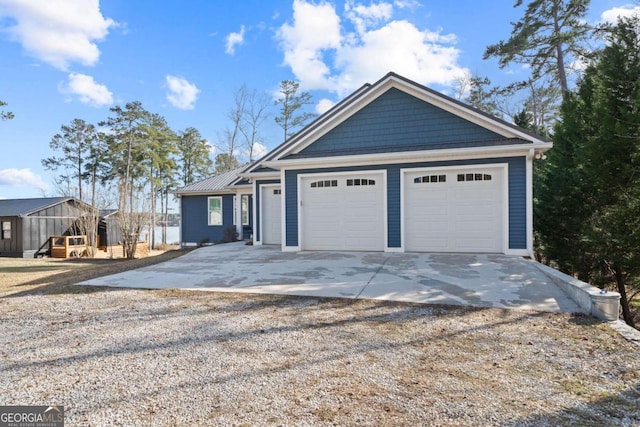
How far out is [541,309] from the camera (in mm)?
4629

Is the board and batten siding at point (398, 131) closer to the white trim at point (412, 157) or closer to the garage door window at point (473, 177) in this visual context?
the white trim at point (412, 157)

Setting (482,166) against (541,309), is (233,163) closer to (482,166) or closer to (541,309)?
(482,166)

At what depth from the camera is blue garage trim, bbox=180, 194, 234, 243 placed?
17.4 m

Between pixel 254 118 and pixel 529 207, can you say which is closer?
pixel 529 207

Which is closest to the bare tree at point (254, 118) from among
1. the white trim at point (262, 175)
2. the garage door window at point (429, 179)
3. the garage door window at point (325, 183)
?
the white trim at point (262, 175)

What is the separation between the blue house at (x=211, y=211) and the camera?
16.4 meters

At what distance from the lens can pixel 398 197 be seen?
9680 mm

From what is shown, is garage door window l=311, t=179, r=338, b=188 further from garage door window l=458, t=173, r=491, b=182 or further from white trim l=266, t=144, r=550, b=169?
garage door window l=458, t=173, r=491, b=182

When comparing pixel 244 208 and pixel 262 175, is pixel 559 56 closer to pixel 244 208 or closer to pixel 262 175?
pixel 262 175

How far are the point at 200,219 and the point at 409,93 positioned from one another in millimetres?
12893

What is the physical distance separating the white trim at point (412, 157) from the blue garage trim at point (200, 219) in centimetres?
757

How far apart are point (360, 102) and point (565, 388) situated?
8.87m

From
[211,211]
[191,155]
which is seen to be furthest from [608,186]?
[191,155]

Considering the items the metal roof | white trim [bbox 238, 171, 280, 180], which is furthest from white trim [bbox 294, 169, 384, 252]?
the metal roof
